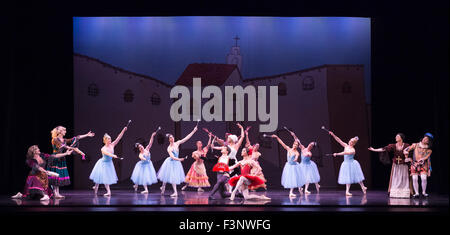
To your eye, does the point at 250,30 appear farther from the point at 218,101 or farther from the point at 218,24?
the point at 218,101

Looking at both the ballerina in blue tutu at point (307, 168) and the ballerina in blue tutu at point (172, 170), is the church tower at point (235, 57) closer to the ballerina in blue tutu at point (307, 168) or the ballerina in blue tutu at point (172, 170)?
the ballerina in blue tutu at point (307, 168)

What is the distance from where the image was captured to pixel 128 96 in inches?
455

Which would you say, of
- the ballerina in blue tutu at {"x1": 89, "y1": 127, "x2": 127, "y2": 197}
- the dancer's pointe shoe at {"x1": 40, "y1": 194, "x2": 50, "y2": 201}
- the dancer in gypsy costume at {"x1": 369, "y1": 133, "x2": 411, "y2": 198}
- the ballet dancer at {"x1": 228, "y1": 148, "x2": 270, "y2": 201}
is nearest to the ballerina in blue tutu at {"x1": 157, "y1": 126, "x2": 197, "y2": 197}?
the ballerina in blue tutu at {"x1": 89, "y1": 127, "x2": 127, "y2": 197}

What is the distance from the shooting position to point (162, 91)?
11.6 m

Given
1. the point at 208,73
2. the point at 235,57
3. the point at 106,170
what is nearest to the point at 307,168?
the point at 235,57

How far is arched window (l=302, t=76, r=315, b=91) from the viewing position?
11.6 metres

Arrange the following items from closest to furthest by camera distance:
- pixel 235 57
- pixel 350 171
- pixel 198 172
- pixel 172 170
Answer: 1. pixel 350 171
2. pixel 172 170
3. pixel 198 172
4. pixel 235 57

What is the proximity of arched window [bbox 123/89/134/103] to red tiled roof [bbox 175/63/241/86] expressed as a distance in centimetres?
108

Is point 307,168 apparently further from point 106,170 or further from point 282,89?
point 106,170

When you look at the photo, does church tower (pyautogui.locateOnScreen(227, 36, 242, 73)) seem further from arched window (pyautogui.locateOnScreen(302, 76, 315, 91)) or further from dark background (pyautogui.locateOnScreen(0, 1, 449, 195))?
arched window (pyautogui.locateOnScreen(302, 76, 315, 91))

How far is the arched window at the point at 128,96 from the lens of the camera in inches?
455
